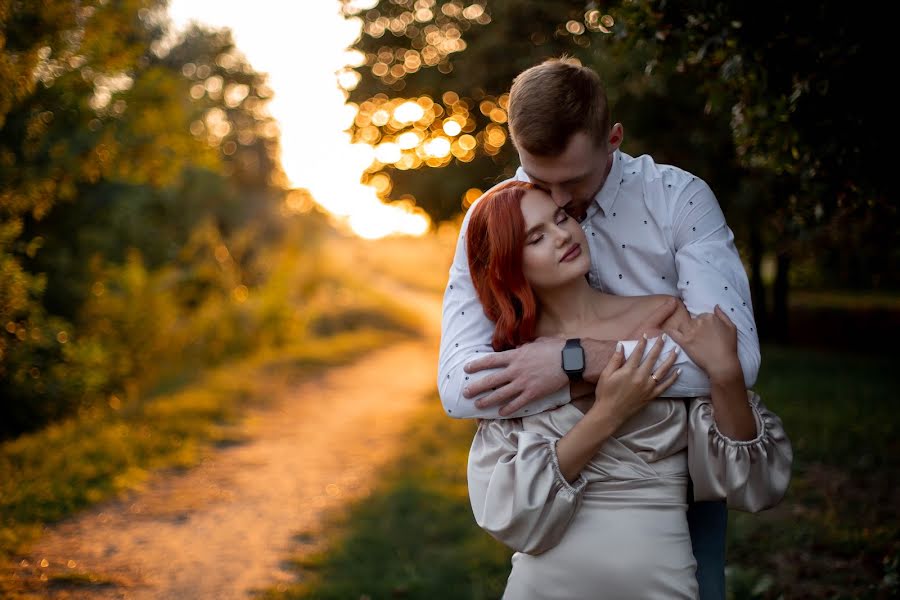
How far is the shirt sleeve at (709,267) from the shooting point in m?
2.41

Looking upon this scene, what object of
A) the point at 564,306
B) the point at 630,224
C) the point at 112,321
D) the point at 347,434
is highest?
the point at 630,224

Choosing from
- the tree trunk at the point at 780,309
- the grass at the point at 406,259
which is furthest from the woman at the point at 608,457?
the grass at the point at 406,259

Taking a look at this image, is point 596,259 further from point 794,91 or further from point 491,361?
point 794,91

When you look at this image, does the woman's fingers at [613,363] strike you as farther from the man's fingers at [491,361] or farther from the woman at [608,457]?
the man's fingers at [491,361]

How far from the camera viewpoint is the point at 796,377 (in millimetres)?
11367

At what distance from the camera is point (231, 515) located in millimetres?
6758

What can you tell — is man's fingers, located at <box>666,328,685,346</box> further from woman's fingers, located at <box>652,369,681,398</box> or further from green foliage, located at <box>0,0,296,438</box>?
green foliage, located at <box>0,0,296,438</box>

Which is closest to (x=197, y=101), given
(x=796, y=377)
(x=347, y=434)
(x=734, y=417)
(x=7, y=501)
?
(x=347, y=434)

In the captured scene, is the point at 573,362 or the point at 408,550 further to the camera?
the point at 408,550

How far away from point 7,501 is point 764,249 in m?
13.3

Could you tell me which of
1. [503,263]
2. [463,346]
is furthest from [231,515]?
[503,263]

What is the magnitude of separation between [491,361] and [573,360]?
25 centimetres

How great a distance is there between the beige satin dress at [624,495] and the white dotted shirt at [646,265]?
0.42ft

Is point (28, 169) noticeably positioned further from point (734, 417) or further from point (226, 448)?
point (734, 417)
